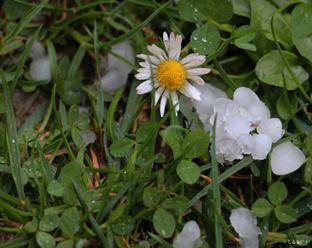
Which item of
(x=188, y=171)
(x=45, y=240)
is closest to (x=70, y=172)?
(x=45, y=240)

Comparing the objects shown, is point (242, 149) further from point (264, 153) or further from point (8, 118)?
point (8, 118)

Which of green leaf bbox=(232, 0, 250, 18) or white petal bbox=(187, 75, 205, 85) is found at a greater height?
green leaf bbox=(232, 0, 250, 18)

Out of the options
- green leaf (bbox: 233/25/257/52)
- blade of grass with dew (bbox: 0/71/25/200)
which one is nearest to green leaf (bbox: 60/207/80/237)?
blade of grass with dew (bbox: 0/71/25/200)

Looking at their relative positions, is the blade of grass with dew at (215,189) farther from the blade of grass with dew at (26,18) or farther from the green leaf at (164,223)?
the blade of grass with dew at (26,18)

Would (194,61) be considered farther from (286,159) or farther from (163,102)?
(286,159)

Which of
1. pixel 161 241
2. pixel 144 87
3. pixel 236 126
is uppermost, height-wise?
pixel 144 87

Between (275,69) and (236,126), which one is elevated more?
(275,69)

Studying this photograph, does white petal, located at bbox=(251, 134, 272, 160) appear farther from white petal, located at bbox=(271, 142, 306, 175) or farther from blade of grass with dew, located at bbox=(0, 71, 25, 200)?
blade of grass with dew, located at bbox=(0, 71, 25, 200)
